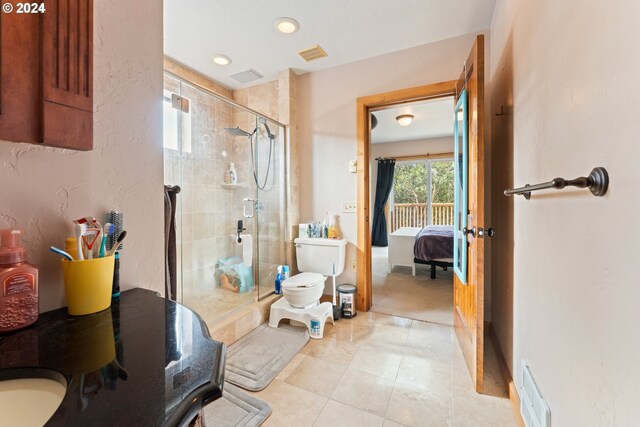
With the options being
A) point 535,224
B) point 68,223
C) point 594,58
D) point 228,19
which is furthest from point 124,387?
point 228,19

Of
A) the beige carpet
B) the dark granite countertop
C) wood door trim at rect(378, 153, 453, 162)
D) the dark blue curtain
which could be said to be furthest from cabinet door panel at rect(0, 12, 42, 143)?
the dark blue curtain

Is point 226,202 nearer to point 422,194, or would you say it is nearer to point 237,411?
point 237,411

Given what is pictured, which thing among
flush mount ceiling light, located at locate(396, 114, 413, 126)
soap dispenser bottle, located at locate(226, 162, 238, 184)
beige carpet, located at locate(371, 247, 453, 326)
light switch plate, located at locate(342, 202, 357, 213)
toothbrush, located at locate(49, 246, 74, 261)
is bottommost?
beige carpet, located at locate(371, 247, 453, 326)

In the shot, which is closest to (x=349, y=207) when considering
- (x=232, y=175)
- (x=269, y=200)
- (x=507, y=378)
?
(x=269, y=200)

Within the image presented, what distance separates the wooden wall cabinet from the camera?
52cm

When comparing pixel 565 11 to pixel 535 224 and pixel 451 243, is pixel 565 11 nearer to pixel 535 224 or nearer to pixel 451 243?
pixel 535 224

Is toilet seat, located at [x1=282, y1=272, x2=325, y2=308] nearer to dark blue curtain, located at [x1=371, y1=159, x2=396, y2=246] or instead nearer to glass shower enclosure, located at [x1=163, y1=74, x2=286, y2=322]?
glass shower enclosure, located at [x1=163, y1=74, x2=286, y2=322]

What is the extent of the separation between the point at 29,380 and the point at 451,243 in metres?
3.79

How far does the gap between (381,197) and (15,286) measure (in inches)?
251

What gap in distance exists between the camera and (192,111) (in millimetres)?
2170

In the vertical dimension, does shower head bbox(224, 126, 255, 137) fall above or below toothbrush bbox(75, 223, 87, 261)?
above

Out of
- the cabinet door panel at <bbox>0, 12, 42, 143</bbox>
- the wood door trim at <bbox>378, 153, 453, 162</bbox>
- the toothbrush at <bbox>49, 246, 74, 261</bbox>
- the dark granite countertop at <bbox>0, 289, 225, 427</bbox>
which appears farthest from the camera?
the wood door trim at <bbox>378, 153, 453, 162</bbox>

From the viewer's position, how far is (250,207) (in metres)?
2.62

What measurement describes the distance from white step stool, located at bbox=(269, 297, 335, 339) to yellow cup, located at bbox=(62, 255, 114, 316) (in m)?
1.64
